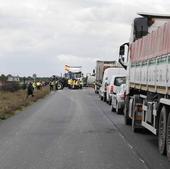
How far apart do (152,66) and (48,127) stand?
622cm

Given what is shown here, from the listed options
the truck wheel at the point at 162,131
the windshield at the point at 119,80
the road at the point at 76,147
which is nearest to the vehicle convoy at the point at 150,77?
the truck wheel at the point at 162,131

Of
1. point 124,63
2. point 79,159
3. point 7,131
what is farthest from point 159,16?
point 79,159

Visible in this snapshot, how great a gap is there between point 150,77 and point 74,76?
69.5 m

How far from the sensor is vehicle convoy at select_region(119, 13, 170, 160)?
12516 millimetres

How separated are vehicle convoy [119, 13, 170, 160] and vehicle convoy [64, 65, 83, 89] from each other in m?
62.4

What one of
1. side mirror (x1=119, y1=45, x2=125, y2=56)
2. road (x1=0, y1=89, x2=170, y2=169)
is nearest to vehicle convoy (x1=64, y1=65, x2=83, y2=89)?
side mirror (x1=119, y1=45, x2=125, y2=56)

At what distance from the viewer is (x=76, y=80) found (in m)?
83.4

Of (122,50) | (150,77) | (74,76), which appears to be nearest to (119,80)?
(122,50)

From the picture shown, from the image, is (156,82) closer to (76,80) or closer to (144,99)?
(144,99)

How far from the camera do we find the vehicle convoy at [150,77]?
41.1ft

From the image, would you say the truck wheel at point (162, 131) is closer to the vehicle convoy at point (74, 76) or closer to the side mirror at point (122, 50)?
the side mirror at point (122, 50)

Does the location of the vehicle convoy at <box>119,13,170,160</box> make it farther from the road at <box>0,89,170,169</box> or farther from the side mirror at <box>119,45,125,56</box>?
the road at <box>0,89,170,169</box>

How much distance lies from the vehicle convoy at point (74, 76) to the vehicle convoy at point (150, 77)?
6242 cm

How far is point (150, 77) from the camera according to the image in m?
14.7
